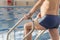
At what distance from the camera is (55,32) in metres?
1.97

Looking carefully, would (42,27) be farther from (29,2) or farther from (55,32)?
(29,2)

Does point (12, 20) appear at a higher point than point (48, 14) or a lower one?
lower

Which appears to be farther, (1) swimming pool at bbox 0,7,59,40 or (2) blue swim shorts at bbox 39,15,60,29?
(1) swimming pool at bbox 0,7,59,40

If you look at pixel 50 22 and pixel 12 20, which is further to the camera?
pixel 12 20

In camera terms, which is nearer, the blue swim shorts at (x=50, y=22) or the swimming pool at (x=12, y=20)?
the blue swim shorts at (x=50, y=22)

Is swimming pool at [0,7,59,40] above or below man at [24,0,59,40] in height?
below

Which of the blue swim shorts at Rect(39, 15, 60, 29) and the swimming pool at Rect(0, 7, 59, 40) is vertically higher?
the blue swim shorts at Rect(39, 15, 60, 29)

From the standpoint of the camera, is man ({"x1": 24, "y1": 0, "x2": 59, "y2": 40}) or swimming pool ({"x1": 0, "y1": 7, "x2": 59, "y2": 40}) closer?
man ({"x1": 24, "y1": 0, "x2": 59, "y2": 40})

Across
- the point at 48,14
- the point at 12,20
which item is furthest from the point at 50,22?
the point at 12,20

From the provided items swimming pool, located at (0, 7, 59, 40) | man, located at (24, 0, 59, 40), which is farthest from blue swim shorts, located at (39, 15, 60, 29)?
swimming pool, located at (0, 7, 59, 40)

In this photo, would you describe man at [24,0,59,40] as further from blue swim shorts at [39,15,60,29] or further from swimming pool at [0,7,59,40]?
swimming pool at [0,7,59,40]

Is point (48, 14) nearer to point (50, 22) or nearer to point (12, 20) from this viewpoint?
point (50, 22)

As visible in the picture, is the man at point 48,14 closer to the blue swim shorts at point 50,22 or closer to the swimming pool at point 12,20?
the blue swim shorts at point 50,22

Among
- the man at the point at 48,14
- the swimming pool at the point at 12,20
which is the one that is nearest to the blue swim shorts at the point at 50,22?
the man at the point at 48,14
